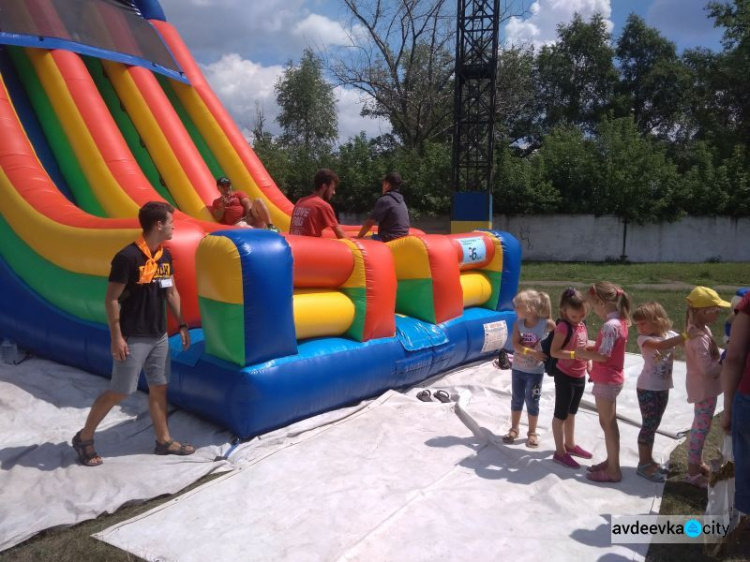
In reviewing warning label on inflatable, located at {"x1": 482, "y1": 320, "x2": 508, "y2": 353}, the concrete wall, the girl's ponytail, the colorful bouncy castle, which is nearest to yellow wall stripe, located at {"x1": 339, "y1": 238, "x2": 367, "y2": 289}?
the colorful bouncy castle

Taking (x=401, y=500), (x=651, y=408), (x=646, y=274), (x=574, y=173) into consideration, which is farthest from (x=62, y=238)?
(x=574, y=173)

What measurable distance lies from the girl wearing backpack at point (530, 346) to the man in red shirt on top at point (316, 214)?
5.35 feet

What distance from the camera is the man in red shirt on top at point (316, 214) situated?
4594 millimetres

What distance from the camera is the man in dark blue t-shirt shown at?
5.08 metres

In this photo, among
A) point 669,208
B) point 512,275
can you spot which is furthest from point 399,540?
point 669,208

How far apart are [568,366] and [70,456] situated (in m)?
2.65

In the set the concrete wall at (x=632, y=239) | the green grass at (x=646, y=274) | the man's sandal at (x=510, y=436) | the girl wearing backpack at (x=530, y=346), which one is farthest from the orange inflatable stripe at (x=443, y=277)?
the concrete wall at (x=632, y=239)

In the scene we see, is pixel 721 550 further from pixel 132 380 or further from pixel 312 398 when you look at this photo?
pixel 132 380

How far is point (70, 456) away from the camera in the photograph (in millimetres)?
3273

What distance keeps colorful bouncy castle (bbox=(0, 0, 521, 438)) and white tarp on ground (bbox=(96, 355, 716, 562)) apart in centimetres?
43

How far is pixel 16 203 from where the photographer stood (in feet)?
15.1

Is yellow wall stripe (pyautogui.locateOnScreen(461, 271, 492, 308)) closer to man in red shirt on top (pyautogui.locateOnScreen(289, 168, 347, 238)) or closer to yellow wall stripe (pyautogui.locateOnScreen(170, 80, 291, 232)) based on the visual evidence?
man in red shirt on top (pyautogui.locateOnScreen(289, 168, 347, 238))

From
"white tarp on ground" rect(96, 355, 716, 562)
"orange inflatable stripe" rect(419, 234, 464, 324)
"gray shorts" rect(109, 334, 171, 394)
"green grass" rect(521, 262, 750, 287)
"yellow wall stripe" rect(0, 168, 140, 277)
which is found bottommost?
"green grass" rect(521, 262, 750, 287)

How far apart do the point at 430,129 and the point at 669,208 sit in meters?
8.85
